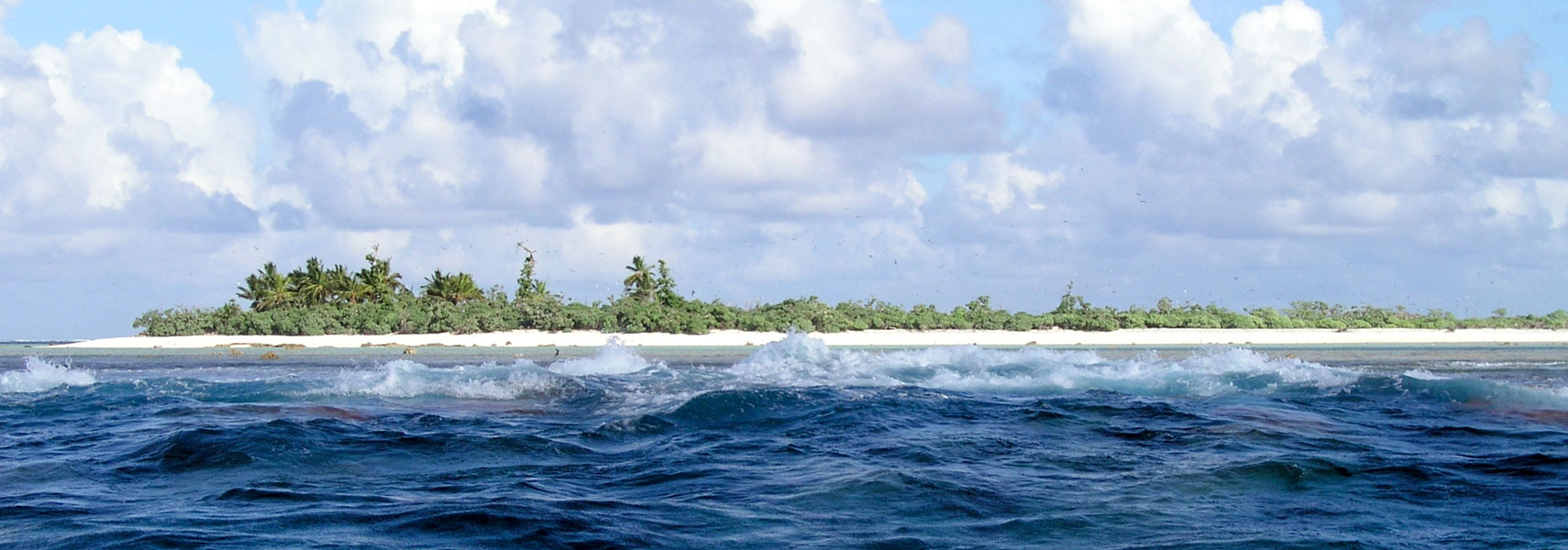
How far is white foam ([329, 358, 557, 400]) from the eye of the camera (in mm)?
19078

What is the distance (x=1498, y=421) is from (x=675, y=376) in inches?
546

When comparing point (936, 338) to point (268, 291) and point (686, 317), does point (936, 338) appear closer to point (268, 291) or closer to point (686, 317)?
point (686, 317)

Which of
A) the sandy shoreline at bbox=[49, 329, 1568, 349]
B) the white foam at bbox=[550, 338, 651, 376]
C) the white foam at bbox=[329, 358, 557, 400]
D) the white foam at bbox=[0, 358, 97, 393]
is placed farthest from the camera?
the sandy shoreline at bbox=[49, 329, 1568, 349]

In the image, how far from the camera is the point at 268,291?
7112 cm

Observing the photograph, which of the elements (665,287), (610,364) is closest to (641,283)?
(665,287)

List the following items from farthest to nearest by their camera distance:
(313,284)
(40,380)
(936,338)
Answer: (313,284) → (936,338) → (40,380)

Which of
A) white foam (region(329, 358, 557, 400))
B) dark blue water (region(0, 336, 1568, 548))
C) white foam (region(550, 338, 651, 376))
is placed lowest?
dark blue water (region(0, 336, 1568, 548))

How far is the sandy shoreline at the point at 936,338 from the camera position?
54031mm

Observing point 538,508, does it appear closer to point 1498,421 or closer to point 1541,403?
point 1498,421

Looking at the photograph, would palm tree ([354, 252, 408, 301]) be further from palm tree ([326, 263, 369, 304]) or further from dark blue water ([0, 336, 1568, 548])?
dark blue water ([0, 336, 1568, 548])

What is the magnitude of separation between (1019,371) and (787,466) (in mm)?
14092

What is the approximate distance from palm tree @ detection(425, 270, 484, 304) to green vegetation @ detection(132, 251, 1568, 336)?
0.97m

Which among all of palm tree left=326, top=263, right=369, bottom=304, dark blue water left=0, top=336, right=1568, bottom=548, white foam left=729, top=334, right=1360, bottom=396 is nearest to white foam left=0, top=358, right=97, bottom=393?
dark blue water left=0, top=336, right=1568, bottom=548

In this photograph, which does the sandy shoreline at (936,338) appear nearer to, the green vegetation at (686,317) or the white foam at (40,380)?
the green vegetation at (686,317)
